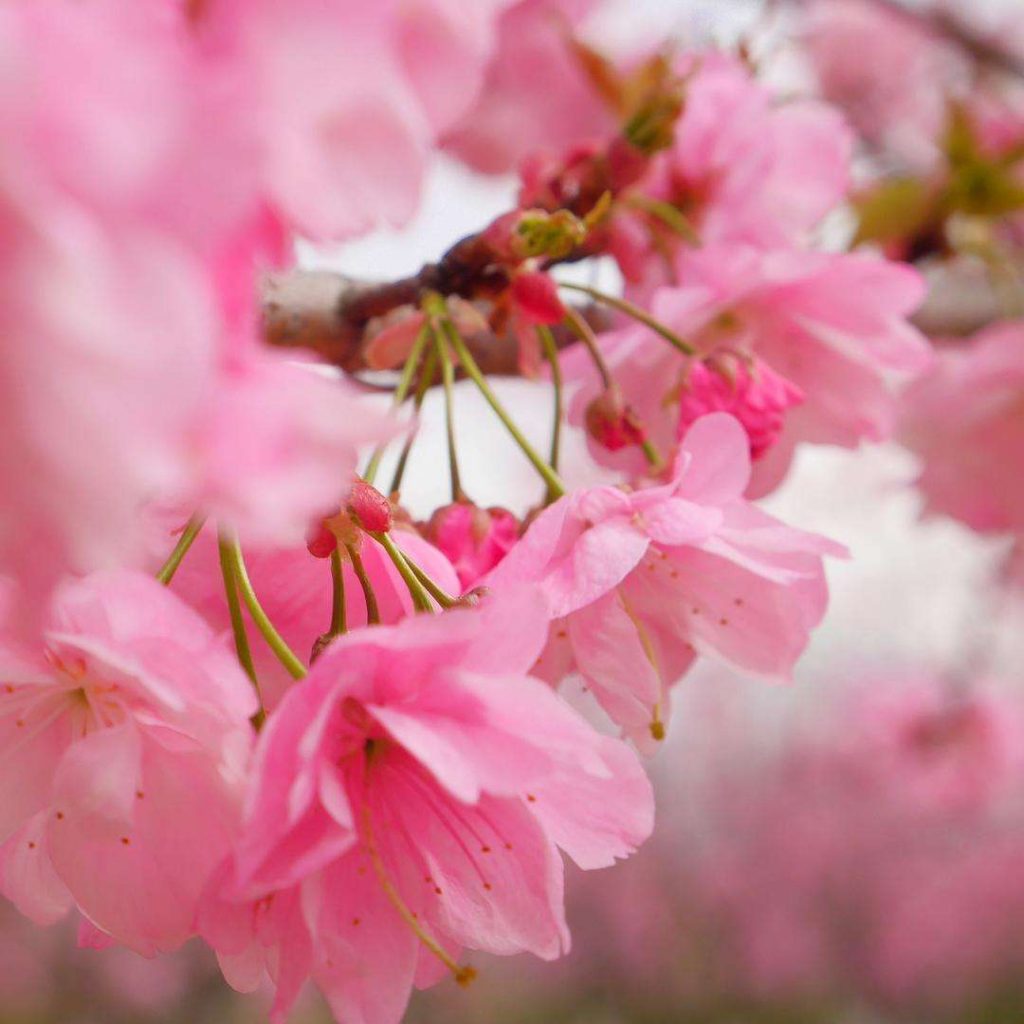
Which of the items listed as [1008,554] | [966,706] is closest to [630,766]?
[966,706]

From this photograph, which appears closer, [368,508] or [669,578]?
[368,508]

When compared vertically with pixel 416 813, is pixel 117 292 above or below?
above


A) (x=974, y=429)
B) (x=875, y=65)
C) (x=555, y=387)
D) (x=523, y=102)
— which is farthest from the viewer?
(x=875, y=65)

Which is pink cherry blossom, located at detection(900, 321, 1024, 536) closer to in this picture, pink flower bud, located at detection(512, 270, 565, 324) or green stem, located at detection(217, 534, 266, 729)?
pink flower bud, located at detection(512, 270, 565, 324)

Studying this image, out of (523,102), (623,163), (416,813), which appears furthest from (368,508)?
(523,102)

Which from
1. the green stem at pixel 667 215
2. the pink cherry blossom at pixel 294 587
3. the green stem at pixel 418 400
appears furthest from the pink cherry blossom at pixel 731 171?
the pink cherry blossom at pixel 294 587

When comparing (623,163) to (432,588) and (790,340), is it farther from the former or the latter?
(432,588)

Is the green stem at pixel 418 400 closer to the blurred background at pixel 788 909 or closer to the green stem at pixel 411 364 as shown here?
the green stem at pixel 411 364

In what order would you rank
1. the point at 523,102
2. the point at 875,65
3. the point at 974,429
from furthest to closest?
1. the point at 875,65
2. the point at 523,102
3. the point at 974,429
